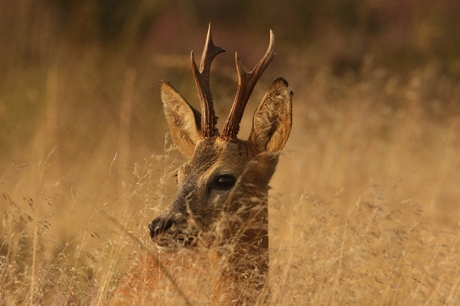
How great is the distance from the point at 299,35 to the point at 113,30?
4.37 m

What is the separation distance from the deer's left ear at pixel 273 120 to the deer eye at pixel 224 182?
1.37ft

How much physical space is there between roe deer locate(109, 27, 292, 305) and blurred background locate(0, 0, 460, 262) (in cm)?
93

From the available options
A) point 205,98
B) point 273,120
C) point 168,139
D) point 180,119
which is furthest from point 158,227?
point 168,139

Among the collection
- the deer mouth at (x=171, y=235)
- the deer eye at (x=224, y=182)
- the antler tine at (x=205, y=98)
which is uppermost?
the antler tine at (x=205, y=98)

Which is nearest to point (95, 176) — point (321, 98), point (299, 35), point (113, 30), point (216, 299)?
point (321, 98)

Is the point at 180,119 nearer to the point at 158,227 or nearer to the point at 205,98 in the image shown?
the point at 205,98

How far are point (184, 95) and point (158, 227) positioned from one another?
787 centimetres

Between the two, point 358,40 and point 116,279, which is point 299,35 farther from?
point 116,279

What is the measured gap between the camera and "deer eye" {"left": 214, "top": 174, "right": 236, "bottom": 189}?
14.9 feet

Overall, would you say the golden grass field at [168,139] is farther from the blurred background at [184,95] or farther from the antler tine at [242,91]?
the antler tine at [242,91]

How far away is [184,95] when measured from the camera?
1180 cm

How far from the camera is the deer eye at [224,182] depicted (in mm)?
4547

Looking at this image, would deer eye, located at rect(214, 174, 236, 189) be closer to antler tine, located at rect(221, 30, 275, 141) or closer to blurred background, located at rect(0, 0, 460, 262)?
antler tine, located at rect(221, 30, 275, 141)

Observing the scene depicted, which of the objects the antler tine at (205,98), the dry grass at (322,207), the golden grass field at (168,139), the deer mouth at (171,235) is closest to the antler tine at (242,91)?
the antler tine at (205,98)
